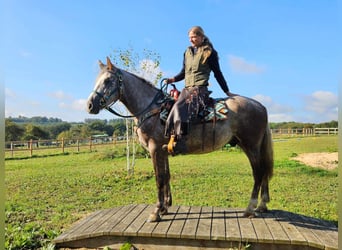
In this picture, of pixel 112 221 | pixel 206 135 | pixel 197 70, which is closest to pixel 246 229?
pixel 206 135

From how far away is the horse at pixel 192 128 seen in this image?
419 centimetres

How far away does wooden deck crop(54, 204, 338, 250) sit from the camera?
11.8 feet

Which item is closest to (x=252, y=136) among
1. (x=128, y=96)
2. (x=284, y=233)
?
(x=284, y=233)

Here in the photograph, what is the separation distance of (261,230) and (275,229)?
224 millimetres

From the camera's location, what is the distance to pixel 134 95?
436 cm

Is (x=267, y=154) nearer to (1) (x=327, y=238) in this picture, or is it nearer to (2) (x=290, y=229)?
(2) (x=290, y=229)

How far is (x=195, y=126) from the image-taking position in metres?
4.19

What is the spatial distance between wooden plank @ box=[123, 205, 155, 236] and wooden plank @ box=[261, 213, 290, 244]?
6.16 ft

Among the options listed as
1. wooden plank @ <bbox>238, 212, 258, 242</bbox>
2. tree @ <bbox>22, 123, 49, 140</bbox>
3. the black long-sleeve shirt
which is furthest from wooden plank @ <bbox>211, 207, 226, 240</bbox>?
tree @ <bbox>22, 123, 49, 140</bbox>

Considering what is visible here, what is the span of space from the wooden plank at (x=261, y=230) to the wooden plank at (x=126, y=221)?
1.88m

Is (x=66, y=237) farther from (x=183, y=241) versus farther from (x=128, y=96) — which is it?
(x=128, y=96)

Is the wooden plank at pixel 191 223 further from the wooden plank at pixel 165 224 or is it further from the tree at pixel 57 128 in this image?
the tree at pixel 57 128

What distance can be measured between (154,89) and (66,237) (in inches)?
104

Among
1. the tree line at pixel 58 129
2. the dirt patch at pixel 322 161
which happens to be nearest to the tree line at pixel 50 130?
the tree line at pixel 58 129
